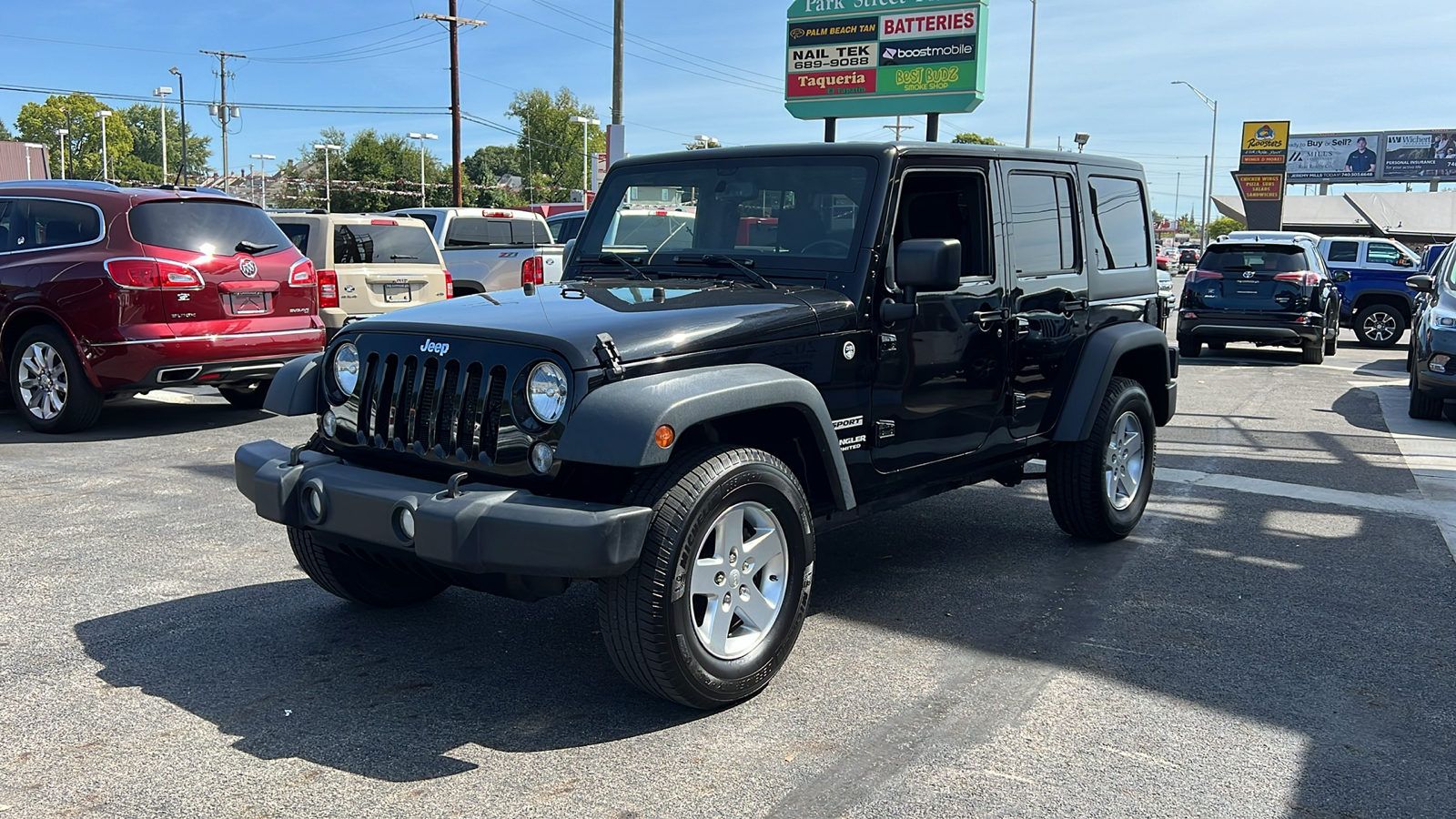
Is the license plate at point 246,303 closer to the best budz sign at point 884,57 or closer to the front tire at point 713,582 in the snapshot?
the front tire at point 713,582

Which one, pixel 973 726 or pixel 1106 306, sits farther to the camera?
pixel 1106 306

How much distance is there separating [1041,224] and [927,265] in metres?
1.47

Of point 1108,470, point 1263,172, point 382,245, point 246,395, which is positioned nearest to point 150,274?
point 246,395

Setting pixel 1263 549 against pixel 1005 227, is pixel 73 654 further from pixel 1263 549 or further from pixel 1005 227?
pixel 1263 549

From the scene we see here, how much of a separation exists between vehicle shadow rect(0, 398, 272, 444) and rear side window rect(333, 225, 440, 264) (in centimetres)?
203

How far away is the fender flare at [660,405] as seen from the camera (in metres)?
3.46

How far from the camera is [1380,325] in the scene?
63.7 feet

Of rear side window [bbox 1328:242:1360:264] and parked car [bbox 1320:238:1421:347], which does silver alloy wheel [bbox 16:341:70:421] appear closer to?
parked car [bbox 1320:238:1421:347]

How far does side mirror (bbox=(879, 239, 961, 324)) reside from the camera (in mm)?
4434

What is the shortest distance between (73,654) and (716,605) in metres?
2.37

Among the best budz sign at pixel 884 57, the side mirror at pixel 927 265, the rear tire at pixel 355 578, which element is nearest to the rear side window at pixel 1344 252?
the best budz sign at pixel 884 57

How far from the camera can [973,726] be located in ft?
12.5

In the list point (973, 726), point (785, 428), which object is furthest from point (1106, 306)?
point (973, 726)

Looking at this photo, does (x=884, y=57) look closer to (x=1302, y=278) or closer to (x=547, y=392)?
(x=1302, y=278)
